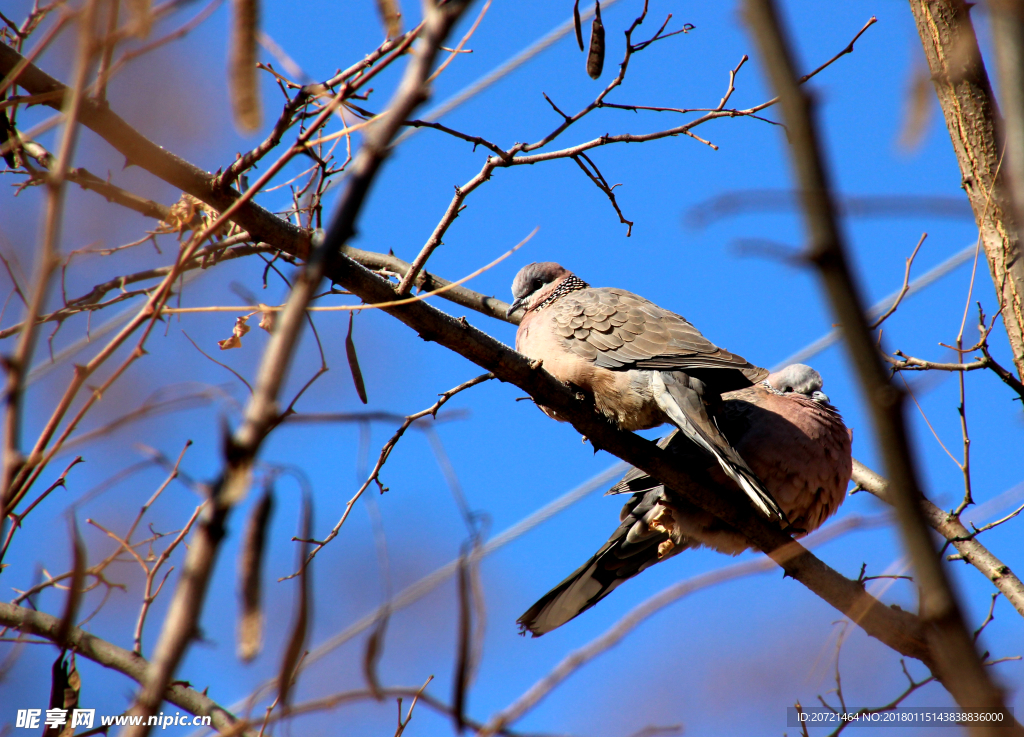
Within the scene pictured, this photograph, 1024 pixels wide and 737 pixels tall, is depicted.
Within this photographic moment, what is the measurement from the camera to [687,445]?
4129 mm

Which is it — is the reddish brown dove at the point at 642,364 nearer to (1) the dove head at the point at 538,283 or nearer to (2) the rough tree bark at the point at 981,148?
(1) the dove head at the point at 538,283

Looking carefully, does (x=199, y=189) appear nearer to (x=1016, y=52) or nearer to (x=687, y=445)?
(x=1016, y=52)

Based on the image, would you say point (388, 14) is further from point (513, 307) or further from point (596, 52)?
point (513, 307)

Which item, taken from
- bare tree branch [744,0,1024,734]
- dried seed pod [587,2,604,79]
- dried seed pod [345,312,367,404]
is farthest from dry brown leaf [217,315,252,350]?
bare tree branch [744,0,1024,734]

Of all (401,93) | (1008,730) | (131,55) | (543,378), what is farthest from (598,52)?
(1008,730)

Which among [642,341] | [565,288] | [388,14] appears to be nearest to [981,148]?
[642,341]

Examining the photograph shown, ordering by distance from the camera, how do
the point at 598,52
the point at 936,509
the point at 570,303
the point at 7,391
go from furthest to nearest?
the point at 570,303 < the point at 936,509 < the point at 598,52 < the point at 7,391

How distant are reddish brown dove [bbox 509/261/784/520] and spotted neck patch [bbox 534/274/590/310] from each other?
26 cm

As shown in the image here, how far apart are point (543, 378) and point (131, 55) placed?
214 centimetres

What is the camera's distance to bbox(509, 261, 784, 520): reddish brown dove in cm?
375

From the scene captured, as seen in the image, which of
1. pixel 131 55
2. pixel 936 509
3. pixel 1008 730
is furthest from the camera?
pixel 936 509

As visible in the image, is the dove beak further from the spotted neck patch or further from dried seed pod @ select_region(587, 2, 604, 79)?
dried seed pod @ select_region(587, 2, 604, 79)

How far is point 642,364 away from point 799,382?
117 cm

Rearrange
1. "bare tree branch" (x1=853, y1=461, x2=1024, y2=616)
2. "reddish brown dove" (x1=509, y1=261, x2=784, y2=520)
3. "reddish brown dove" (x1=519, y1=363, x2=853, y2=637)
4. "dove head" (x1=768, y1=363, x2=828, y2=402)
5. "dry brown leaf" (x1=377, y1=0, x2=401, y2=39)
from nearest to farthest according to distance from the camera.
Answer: "dry brown leaf" (x1=377, y1=0, x2=401, y2=39)
"bare tree branch" (x1=853, y1=461, x2=1024, y2=616)
"reddish brown dove" (x1=509, y1=261, x2=784, y2=520)
"reddish brown dove" (x1=519, y1=363, x2=853, y2=637)
"dove head" (x1=768, y1=363, x2=828, y2=402)
